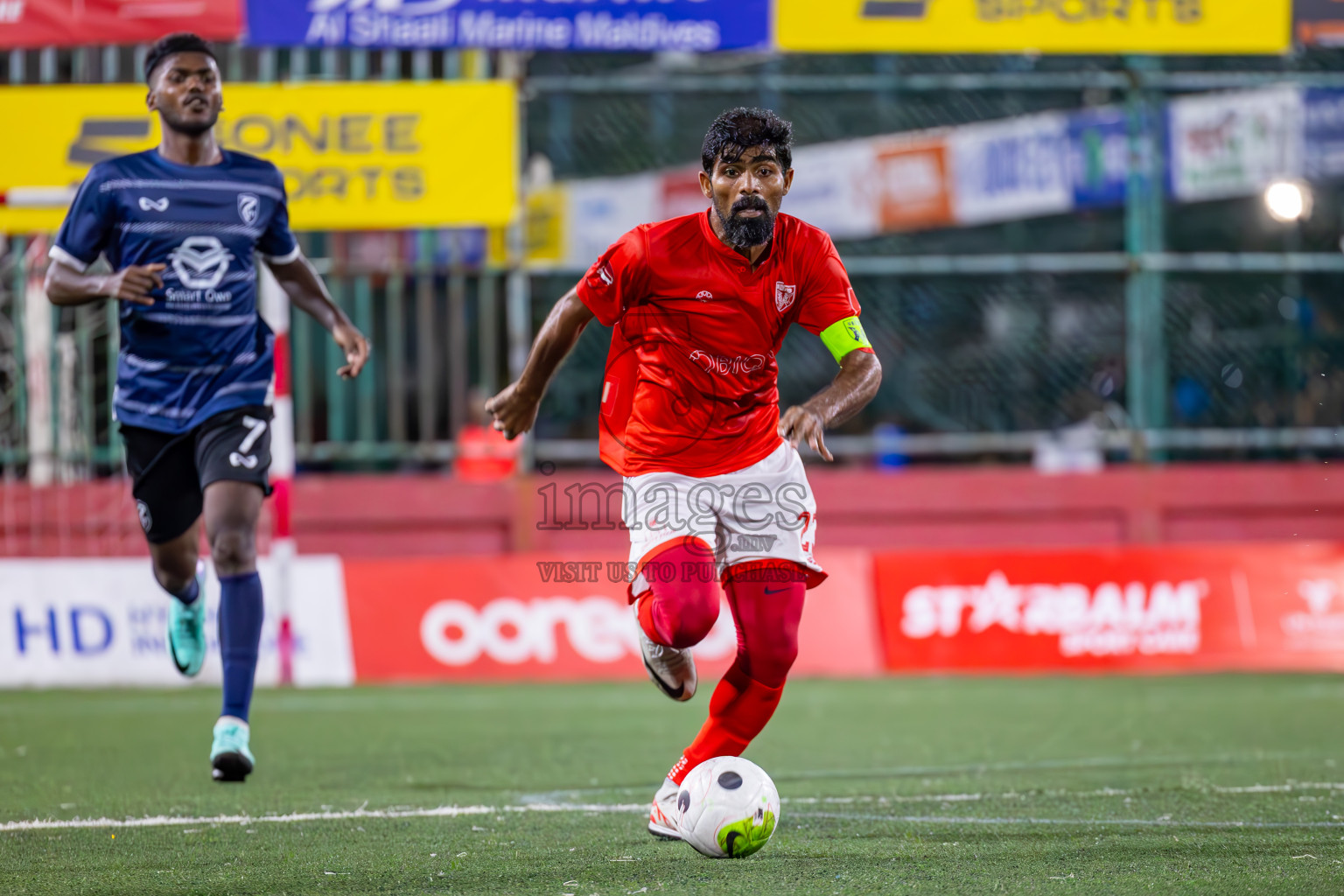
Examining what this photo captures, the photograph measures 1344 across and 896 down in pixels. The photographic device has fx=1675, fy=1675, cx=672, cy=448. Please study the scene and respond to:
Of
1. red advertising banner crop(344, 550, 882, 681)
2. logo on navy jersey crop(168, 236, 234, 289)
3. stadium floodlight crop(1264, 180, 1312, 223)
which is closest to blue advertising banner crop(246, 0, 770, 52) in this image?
red advertising banner crop(344, 550, 882, 681)

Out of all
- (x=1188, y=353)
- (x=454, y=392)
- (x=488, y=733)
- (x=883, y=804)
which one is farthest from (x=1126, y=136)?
(x=883, y=804)

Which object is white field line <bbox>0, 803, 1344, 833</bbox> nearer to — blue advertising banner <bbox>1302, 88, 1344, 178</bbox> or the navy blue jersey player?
the navy blue jersey player

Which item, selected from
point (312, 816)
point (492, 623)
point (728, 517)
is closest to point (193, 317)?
point (312, 816)

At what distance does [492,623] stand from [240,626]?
5071 mm

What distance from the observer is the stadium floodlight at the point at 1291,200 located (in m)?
13.3

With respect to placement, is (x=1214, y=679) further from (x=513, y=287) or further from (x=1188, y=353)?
(x=513, y=287)

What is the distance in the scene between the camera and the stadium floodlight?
13289 mm

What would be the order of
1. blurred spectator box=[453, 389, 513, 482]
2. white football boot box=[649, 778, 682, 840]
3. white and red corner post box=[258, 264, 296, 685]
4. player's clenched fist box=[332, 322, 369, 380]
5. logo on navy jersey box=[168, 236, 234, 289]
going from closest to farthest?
1. white football boot box=[649, 778, 682, 840]
2. logo on navy jersey box=[168, 236, 234, 289]
3. player's clenched fist box=[332, 322, 369, 380]
4. white and red corner post box=[258, 264, 296, 685]
5. blurred spectator box=[453, 389, 513, 482]

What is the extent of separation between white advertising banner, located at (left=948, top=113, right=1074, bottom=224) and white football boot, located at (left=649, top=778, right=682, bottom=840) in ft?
29.0

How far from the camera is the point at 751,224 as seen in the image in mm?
4656

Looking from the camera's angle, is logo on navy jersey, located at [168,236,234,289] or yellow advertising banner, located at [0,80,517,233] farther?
yellow advertising banner, located at [0,80,517,233]

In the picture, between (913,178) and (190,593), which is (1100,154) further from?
(190,593)

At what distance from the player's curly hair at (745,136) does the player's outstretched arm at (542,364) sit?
561 mm

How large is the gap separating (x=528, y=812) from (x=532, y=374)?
1477mm
